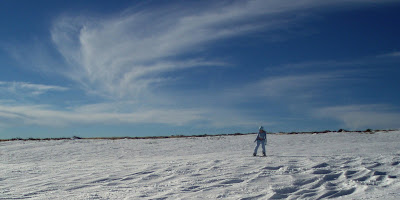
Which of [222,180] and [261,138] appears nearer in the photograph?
[222,180]

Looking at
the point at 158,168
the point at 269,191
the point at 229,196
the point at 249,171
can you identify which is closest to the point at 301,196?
the point at 269,191

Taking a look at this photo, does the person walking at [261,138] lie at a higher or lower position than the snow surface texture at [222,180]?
higher

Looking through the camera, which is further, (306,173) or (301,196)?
(306,173)

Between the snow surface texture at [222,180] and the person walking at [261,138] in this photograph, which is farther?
the person walking at [261,138]

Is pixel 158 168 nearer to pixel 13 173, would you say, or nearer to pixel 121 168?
pixel 121 168

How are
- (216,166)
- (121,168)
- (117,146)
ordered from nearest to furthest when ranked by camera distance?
(216,166), (121,168), (117,146)

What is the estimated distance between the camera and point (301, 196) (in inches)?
343

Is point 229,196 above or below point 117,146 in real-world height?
below

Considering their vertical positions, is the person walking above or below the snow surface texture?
above

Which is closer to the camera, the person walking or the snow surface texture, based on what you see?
the snow surface texture

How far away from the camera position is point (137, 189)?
10258 mm

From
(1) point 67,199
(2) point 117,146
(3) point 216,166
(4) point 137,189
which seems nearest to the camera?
(1) point 67,199

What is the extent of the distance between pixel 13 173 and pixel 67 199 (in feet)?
23.1

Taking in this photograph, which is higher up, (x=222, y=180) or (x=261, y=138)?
(x=261, y=138)
